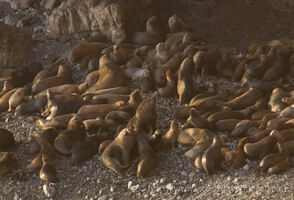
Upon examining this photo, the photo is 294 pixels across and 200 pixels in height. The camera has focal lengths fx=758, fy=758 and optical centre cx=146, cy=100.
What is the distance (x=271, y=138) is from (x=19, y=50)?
12.3ft

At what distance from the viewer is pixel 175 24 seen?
29.9ft

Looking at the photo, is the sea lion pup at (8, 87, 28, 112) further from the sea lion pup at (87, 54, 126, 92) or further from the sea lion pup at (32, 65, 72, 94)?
the sea lion pup at (87, 54, 126, 92)

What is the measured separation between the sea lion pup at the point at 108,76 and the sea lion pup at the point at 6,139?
A: 1.10m

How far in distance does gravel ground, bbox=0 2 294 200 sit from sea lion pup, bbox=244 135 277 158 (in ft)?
0.25

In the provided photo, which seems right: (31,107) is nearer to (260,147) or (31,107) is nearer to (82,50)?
(82,50)

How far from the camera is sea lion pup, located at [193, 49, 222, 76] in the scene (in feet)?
26.4

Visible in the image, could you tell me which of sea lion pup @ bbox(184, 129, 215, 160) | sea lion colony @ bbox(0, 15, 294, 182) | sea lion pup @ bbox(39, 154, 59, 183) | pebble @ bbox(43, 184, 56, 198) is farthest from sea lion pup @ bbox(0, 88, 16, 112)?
sea lion pup @ bbox(184, 129, 215, 160)

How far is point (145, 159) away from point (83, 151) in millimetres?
611

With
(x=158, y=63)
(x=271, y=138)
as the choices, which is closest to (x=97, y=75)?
(x=158, y=63)

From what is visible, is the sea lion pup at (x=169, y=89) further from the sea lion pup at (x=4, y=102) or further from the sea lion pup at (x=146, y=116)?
the sea lion pup at (x=4, y=102)

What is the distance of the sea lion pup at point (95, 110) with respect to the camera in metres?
7.37

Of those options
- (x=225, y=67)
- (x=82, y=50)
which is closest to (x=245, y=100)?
(x=225, y=67)

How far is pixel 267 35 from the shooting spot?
950 centimetres

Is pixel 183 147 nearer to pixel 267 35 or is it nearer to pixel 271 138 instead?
pixel 271 138
